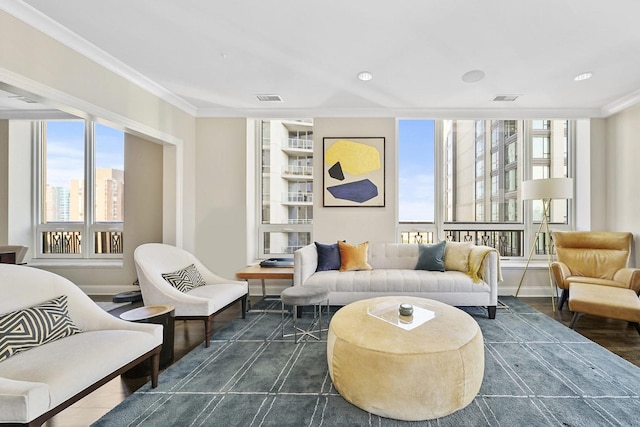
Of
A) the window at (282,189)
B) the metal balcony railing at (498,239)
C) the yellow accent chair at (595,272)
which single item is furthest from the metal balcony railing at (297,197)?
the yellow accent chair at (595,272)

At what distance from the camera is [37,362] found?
61.4 inches

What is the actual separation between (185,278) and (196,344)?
2.29 feet

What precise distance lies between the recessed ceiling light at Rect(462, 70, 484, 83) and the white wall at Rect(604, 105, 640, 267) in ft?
7.71

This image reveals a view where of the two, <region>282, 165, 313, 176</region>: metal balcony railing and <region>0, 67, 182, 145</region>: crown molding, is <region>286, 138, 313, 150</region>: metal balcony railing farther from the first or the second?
<region>0, 67, 182, 145</region>: crown molding

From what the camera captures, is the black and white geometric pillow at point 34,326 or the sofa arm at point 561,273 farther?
the sofa arm at point 561,273

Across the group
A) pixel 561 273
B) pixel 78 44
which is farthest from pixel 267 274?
pixel 561 273

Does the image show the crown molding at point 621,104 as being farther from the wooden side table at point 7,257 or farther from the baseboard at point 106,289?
the wooden side table at point 7,257

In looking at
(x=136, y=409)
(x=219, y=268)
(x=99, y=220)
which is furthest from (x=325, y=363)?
(x=99, y=220)

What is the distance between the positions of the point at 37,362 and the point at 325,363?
1.80m

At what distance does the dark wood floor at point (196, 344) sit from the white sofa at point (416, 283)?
898 millimetres

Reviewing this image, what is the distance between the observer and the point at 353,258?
377cm

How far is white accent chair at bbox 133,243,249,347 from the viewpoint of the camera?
272 cm

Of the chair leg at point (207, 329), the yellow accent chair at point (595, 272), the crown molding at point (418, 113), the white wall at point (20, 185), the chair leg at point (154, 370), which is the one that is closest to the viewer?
the chair leg at point (154, 370)

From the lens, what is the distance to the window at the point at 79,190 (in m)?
4.62
